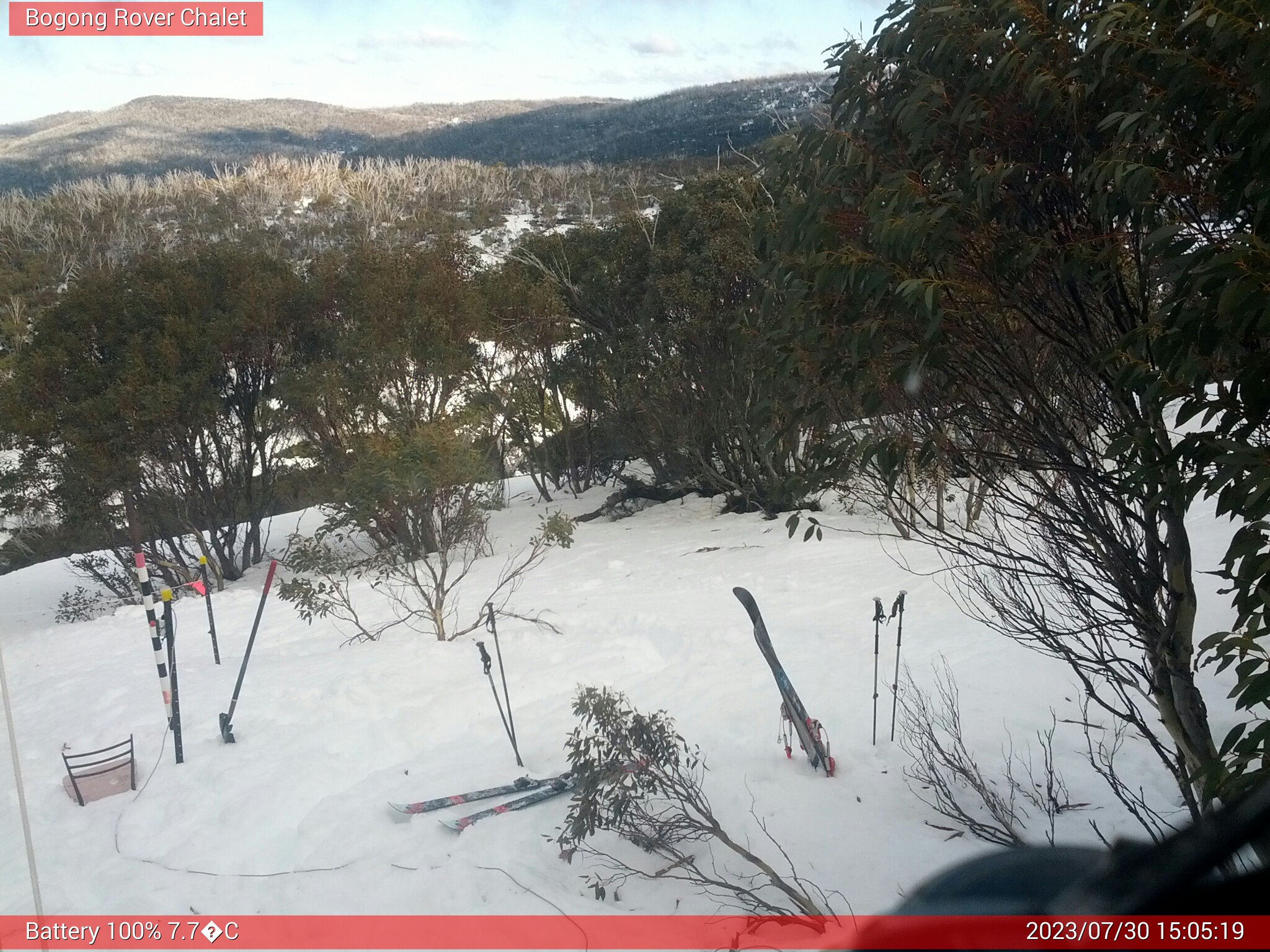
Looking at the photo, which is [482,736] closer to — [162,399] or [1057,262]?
Result: [1057,262]

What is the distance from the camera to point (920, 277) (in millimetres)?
2047

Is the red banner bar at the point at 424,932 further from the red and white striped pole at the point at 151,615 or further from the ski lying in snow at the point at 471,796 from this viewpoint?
the red and white striped pole at the point at 151,615

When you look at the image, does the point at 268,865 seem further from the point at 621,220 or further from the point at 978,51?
the point at 621,220

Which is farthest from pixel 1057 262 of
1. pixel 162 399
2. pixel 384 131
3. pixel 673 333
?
pixel 384 131

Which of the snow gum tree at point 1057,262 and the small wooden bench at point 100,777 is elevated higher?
the snow gum tree at point 1057,262

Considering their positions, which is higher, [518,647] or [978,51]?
[978,51]

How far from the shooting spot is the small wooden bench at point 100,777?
3725 millimetres

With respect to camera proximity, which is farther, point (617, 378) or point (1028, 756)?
point (617, 378)

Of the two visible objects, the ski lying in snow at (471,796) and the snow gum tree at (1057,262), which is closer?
the snow gum tree at (1057,262)

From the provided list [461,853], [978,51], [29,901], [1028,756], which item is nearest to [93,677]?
[29,901]

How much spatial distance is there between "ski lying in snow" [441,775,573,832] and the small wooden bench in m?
1.58

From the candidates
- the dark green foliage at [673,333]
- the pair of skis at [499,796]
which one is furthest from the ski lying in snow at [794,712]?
the dark green foliage at [673,333]

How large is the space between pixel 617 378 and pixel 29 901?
8.73 m

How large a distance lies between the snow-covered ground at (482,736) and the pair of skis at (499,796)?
53 millimetres
